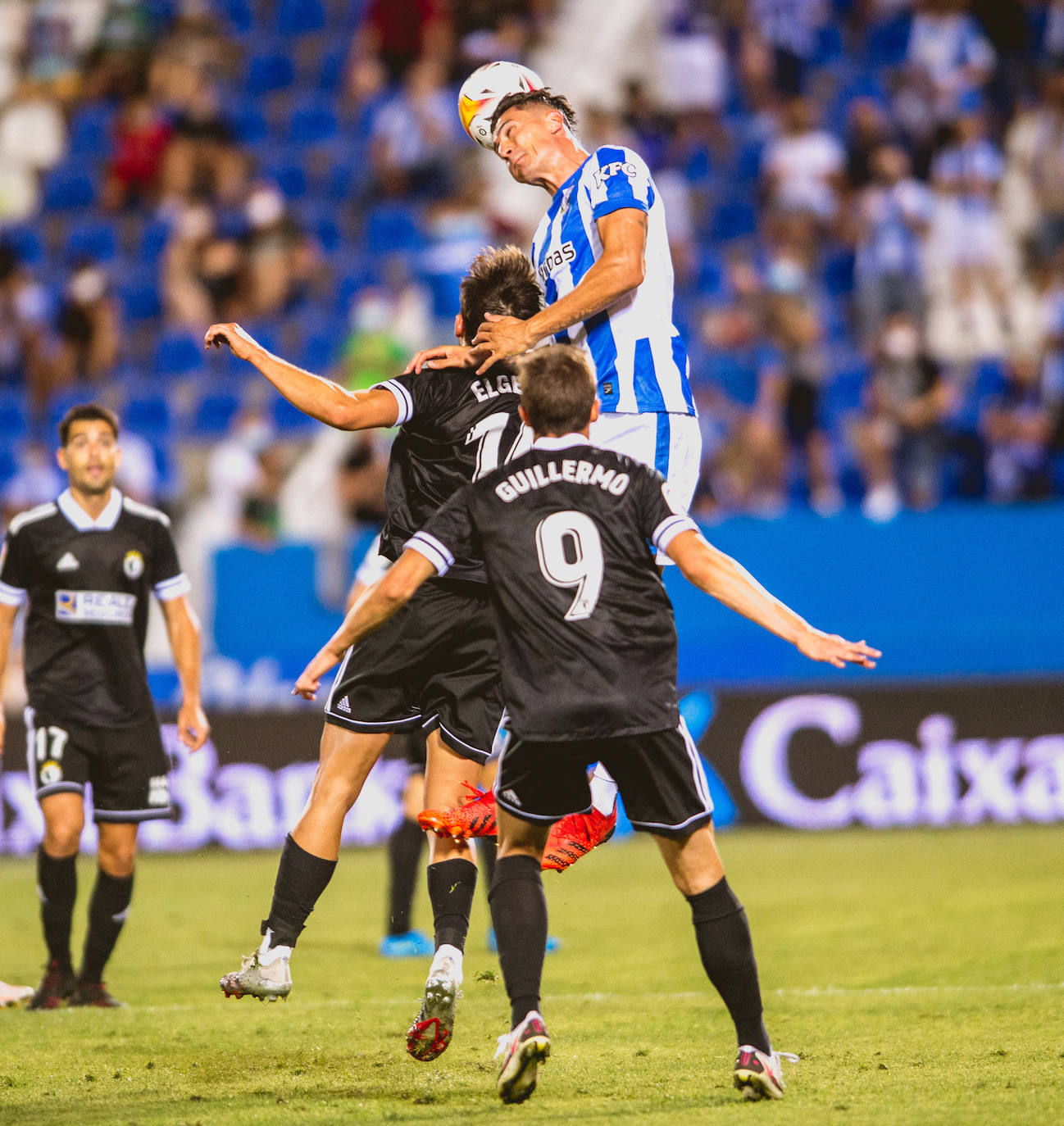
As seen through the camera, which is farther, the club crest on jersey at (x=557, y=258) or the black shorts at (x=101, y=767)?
the black shorts at (x=101, y=767)

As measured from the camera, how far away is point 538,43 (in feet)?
55.4

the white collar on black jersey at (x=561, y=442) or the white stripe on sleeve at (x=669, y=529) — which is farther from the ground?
the white collar on black jersey at (x=561, y=442)

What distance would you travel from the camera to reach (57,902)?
23.4 ft

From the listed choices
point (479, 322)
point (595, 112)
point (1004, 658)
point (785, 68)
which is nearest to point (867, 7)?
point (785, 68)

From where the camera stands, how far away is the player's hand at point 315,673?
15.8ft

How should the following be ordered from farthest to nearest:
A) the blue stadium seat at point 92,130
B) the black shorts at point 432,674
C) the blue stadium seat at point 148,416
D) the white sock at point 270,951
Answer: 1. the blue stadium seat at point 92,130
2. the blue stadium seat at point 148,416
3. the black shorts at point 432,674
4. the white sock at point 270,951

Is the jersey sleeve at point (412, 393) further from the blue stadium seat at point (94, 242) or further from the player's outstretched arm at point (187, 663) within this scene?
the blue stadium seat at point (94, 242)

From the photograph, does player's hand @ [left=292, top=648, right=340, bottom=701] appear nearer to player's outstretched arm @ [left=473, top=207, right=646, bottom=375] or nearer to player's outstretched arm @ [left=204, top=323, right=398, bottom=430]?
player's outstretched arm @ [left=204, top=323, right=398, bottom=430]

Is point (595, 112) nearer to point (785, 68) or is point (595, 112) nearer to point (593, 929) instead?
point (785, 68)

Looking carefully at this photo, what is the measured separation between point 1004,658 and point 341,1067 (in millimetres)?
8090

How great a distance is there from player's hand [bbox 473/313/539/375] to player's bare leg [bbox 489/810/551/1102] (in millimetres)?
1528

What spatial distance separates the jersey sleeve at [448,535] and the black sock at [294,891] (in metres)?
1.30

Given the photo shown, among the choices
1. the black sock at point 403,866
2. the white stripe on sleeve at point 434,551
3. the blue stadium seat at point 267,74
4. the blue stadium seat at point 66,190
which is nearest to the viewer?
the white stripe on sleeve at point 434,551

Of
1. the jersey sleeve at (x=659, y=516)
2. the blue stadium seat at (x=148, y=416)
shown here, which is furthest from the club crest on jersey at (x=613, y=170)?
the blue stadium seat at (x=148, y=416)
